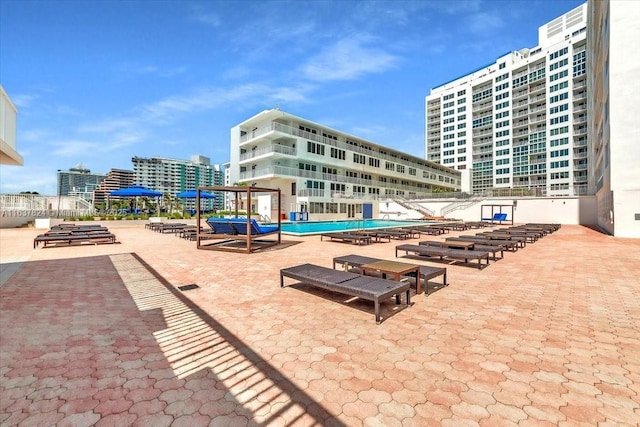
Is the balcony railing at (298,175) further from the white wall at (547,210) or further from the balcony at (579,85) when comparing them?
the balcony at (579,85)

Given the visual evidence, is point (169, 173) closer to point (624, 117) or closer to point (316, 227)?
point (316, 227)

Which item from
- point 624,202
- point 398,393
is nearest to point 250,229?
point 398,393

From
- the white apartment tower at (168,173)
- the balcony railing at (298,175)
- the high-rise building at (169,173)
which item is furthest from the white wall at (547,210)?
the white apartment tower at (168,173)

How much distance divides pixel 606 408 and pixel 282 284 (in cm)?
527

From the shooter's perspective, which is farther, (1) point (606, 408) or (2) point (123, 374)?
(2) point (123, 374)

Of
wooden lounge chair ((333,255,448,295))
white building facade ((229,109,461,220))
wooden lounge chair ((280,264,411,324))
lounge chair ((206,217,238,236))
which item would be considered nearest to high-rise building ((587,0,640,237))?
wooden lounge chair ((333,255,448,295))

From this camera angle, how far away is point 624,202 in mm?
17281

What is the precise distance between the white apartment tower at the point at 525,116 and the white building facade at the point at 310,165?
33351mm

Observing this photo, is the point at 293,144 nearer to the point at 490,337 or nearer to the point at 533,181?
the point at 490,337

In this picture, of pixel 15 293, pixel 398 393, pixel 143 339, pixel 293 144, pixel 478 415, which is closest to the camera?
pixel 478 415

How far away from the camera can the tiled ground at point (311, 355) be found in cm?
264

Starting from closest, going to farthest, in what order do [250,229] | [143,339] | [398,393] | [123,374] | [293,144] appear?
[398,393] → [123,374] → [143,339] → [250,229] → [293,144]

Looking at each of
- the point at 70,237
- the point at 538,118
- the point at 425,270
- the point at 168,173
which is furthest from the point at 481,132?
the point at 168,173

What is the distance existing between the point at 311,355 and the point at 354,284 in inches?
74.5
